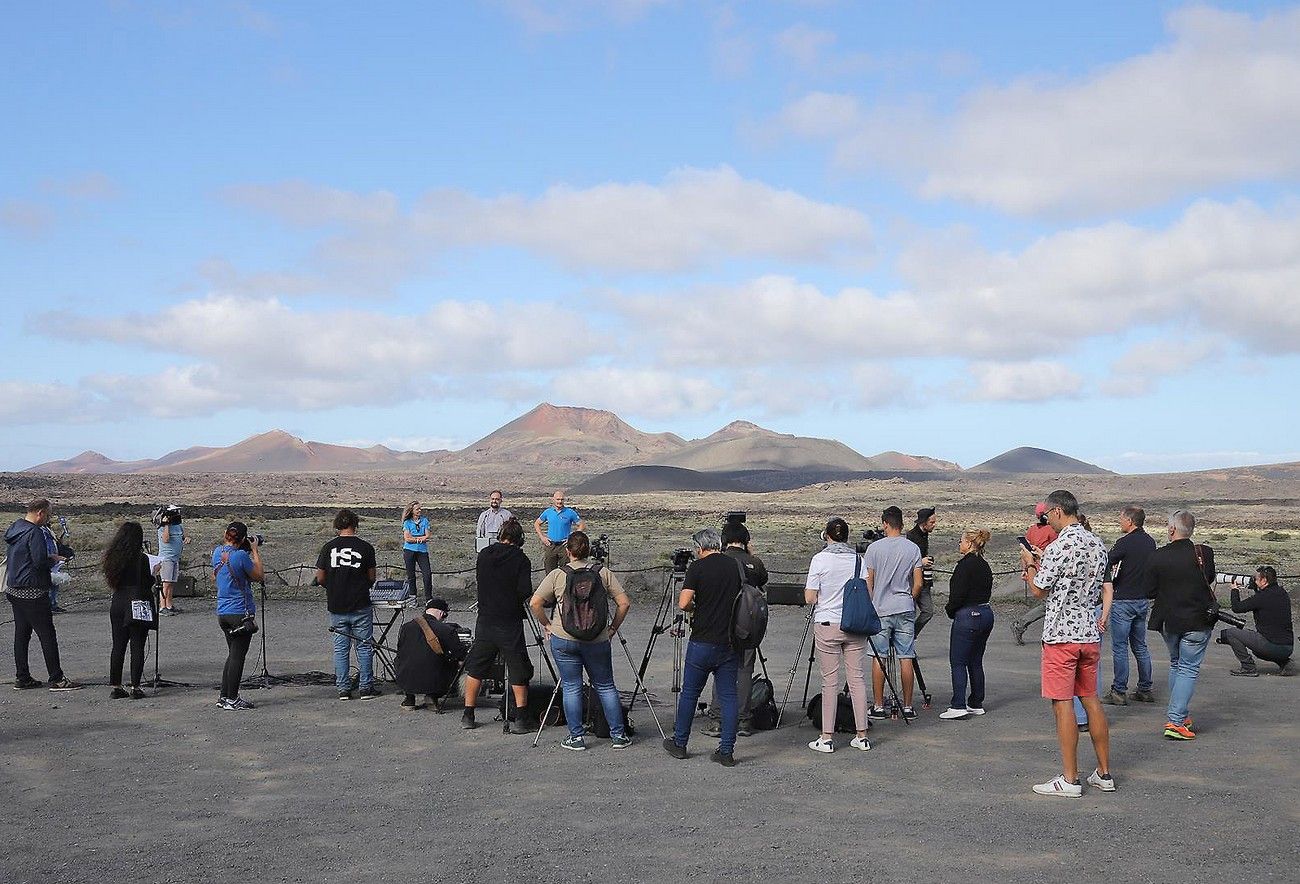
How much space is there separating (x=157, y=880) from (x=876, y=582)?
603cm

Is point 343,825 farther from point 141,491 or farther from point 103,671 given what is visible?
point 141,491

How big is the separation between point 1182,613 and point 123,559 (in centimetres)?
934

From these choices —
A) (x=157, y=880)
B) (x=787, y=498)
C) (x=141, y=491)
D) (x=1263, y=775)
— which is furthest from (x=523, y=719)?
(x=141, y=491)

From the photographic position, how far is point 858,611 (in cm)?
862

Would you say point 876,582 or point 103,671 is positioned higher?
point 876,582

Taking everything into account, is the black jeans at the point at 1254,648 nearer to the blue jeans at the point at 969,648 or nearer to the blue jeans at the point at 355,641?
the blue jeans at the point at 969,648

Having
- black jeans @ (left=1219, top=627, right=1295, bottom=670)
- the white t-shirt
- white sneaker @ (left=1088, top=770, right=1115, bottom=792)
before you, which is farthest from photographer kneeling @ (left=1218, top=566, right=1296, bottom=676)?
the white t-shirt

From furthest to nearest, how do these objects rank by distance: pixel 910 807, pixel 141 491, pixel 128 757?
pixel 141 491, pixel 128 757, pixel 910 807

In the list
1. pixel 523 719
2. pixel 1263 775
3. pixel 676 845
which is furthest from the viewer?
pixel 523 719

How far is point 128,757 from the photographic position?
8469mm

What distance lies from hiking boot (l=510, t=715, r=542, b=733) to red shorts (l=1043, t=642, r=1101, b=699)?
4258mm

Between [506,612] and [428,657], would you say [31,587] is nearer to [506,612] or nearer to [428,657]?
[428,657]

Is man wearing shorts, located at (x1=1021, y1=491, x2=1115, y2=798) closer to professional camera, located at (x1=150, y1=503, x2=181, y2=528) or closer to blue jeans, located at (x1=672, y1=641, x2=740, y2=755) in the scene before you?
blue jeans, located at (x1=672, y1=641, x2=740, y2=755)

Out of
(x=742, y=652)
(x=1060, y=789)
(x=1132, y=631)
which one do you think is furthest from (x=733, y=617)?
(x=1132, y=631)
